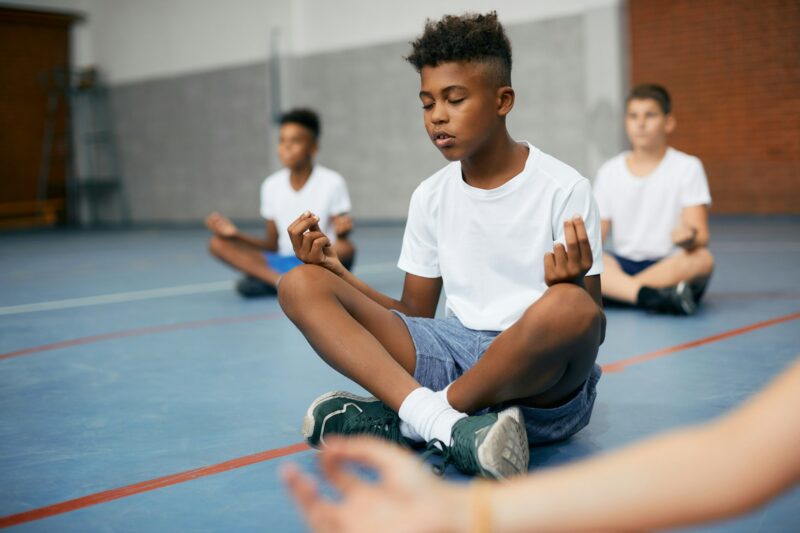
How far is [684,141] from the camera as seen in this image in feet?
24.2

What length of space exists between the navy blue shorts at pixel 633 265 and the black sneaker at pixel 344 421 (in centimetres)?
201

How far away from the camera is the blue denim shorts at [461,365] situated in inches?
60.1

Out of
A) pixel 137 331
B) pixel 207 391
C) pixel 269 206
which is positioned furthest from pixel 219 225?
pixel 207 391

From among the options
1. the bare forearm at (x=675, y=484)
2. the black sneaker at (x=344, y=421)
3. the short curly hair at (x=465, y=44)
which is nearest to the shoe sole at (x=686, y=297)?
the short curly hair at (x=465, y=44)

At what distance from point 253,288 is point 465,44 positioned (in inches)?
96.7

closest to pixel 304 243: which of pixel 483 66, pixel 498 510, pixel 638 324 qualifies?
pixel 483 66

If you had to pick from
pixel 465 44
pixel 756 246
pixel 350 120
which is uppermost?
pixel 350 120

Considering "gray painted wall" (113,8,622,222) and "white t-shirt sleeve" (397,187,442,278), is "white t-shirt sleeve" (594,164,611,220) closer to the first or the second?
"white t-shirt sleeve" (397,187,442,278)

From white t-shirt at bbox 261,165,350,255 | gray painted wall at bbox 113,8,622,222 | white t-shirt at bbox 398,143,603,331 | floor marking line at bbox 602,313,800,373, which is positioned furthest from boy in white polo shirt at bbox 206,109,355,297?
gray painted wall at bbox 113,8,622,222

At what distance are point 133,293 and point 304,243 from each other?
278 centimetres

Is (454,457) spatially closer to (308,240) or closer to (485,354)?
(485,354)

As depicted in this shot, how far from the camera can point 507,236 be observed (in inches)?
63.5

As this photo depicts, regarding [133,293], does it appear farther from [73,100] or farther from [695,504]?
[73,100]

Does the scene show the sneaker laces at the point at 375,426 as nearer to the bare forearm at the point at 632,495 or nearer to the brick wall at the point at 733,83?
the bare forearm at the point at 632,495
